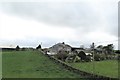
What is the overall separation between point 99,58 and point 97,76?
29.3 meters

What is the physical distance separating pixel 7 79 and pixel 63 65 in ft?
35.1

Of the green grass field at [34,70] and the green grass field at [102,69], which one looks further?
the green grass field at [34,70]

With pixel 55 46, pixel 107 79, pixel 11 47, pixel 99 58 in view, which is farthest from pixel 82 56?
pixel 55 46

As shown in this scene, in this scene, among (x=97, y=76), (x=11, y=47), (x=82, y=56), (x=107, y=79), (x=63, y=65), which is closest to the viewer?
(x=107, y=79)

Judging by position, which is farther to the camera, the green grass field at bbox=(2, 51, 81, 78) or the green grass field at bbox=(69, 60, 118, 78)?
the green grass field at bbox=(2, 51, 81, 78)

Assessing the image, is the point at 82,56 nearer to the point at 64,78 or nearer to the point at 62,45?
the point at 64,78

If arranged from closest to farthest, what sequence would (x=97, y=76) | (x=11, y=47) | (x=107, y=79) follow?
1. (x=107, y=79)
2. (x=97, y=76)
3. (x=11, y=47)

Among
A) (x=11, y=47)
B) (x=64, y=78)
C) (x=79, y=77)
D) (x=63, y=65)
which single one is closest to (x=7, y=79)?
(x=64, y=78)

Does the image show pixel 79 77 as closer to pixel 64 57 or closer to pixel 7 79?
pixel 7 79

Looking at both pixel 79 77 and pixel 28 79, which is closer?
pixel 28 79

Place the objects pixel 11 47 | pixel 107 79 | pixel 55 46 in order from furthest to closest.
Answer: pixel 55 46, pixel 11 47, pixel 107 79

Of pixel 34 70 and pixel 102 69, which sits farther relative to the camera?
pixel 102 69

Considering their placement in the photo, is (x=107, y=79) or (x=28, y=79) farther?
(x=28, y=79)

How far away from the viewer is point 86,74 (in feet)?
78.5
